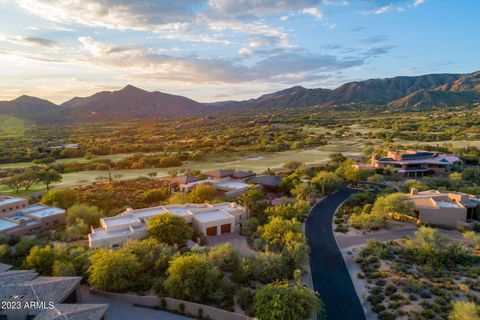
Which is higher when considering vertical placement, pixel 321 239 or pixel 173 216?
pixel 173 216

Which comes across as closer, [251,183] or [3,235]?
[3,235]

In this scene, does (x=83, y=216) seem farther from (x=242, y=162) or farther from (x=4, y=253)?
(x=242, y=162)

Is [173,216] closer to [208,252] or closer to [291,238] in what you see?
[208,252]

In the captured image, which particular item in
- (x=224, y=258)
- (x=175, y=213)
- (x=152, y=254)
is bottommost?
(x=224, y=258)

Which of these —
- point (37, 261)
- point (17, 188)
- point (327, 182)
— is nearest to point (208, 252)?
point (37, 261)

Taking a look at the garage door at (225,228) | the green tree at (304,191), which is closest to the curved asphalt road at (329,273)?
the green tree at (304,191)

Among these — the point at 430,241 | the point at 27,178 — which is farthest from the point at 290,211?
the point at 27,178

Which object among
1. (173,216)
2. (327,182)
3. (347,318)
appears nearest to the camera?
(347,318)
